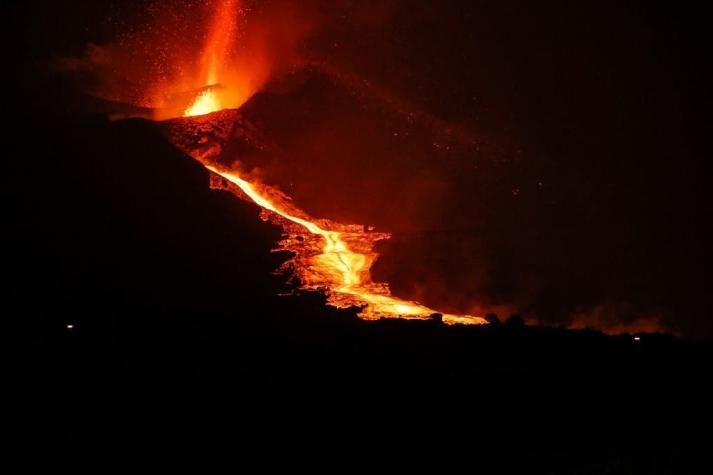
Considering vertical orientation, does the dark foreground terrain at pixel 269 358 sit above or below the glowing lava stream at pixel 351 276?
below

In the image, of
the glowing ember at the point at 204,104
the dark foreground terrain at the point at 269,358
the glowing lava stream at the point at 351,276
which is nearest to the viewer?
the dark foreground terrain at the point at 269,358

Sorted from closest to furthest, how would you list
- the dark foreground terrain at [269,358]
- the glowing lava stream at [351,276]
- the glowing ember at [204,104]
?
the dark foreground terrain at [269,358]
the glowing lava stream at [351,276]
the glowing ember at [204,104]

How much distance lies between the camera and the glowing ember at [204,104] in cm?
2466

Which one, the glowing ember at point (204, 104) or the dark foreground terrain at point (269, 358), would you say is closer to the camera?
the dark foreground terrain at point (269, 358)

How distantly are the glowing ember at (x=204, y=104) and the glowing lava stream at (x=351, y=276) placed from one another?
563 centimetres

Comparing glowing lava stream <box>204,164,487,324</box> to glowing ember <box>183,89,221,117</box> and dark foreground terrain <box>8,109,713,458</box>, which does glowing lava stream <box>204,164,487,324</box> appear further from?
glowing ember <box>183,89,221,117</box>

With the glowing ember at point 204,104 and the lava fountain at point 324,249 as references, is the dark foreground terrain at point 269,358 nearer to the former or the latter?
the lava fountain at point 324,249

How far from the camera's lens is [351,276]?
1479cm

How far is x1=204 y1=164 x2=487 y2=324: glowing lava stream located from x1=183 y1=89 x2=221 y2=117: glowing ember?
5.63 m

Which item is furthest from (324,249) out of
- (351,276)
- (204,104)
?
(204,104)

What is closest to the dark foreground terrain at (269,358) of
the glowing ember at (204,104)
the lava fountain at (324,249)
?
the lava fountain at (324,249)

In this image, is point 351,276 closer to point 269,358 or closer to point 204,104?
point 269,358

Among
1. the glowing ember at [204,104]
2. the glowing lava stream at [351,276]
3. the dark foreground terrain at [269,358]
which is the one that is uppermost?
the glowing ember at [204,104]

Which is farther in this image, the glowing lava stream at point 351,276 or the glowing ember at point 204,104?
the glowing ember at point 204,104
